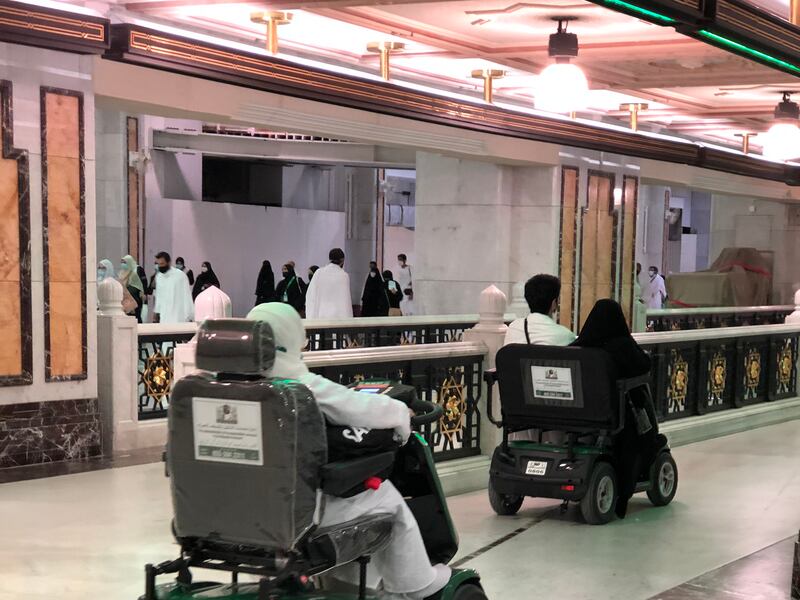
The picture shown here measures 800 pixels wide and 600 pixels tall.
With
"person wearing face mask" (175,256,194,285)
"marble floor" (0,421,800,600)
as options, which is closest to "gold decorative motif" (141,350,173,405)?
"marble floor" (0,421,800,600)

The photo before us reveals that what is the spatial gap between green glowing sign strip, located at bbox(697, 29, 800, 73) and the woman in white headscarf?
2692 millimetres

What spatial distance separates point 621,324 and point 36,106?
3.56 metres

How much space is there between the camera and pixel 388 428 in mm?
2961

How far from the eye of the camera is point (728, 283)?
1767 centimetres

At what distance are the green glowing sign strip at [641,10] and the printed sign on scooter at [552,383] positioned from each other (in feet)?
5.45

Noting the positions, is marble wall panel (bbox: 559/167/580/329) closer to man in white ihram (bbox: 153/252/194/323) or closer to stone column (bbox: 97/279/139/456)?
man in white ihram (bbox: 153/252/194/323)

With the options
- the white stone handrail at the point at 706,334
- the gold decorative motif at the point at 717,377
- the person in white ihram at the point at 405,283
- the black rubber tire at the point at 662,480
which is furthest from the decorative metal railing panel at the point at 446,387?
the person in white ihram at the point at 405,283

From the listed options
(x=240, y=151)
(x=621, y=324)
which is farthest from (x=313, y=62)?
(x=240, y=151)

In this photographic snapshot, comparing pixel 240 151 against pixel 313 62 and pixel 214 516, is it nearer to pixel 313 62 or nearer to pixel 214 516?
pixel 313 62

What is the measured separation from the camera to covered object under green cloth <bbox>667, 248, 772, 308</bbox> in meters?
17.6

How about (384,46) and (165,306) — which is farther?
(165,306)

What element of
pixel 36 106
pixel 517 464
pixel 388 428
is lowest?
pixel 517 464

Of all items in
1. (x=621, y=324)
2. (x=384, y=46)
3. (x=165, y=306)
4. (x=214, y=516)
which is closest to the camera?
(x=214, y=516)

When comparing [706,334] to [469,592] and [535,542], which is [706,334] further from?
[469,592]
